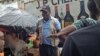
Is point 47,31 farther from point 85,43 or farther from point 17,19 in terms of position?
point 85,43

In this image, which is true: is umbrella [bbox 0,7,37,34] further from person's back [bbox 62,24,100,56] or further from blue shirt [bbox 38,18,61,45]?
person's back [bbox 62,24,100,56]

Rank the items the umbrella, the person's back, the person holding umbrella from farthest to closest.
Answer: the umbrella < the person holding umbrella < the person's back

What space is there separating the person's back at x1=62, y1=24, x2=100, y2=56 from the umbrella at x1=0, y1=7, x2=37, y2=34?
6380 mm

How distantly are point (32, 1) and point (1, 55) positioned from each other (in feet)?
29.5

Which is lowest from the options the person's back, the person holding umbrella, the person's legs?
the person's legs

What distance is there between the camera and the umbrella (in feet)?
26.3

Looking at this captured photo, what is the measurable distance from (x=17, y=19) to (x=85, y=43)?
6.89 metres

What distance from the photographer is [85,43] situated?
1.44 meters

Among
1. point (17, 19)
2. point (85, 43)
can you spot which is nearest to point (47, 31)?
point (17, 19)

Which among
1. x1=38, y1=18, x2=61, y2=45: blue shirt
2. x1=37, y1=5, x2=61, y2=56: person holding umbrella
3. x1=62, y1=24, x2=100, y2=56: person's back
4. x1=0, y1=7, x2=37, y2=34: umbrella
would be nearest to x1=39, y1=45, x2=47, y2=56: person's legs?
x1=37, y1=5, x2=61, y2=56: person holding umbrella

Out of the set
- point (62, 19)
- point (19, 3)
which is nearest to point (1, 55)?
point (62, 19)

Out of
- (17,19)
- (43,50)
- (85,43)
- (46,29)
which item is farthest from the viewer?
(17,19)

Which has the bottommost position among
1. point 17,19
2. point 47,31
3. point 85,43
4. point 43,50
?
point 43,50

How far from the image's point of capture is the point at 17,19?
825 cm
